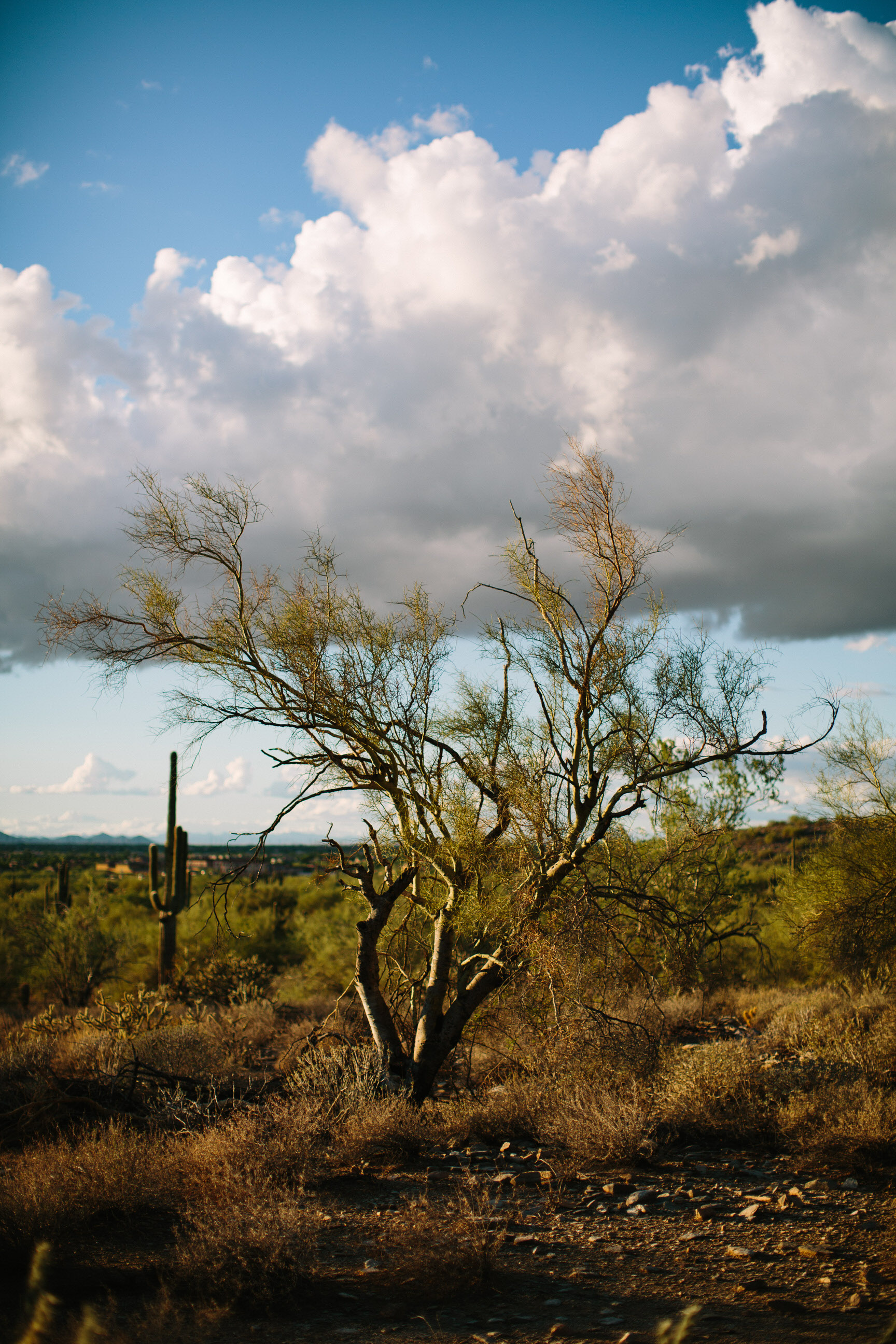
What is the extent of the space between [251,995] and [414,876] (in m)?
10.8

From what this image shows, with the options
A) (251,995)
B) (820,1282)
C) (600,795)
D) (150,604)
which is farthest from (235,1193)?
(251,995)

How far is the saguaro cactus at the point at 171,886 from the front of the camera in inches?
834

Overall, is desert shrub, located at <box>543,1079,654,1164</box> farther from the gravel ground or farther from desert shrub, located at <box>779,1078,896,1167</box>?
desert shrub, located at <box>779,1078,896,1167</box>

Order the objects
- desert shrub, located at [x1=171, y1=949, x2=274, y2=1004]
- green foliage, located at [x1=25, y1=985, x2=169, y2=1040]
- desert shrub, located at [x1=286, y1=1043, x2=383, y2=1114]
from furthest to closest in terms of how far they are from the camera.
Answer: desert shrub, located at [x1=171, y1=949, x2=274, y2=1004], green foliage, located at [x1=25, y1=985, x2=169, y2=1040], desert shrub, located at [x1=286, y1=1043, x2=383, y2=1114]

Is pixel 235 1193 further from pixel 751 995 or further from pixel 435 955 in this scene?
pixel 751 995

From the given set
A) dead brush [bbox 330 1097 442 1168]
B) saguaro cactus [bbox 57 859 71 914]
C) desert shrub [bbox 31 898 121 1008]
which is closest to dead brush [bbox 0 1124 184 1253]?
dead brush [bbox 330 1097 442 1168]

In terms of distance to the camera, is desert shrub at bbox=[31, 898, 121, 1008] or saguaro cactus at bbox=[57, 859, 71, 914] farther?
saguaro cactus at bbox=[57, 859, 71, 914]

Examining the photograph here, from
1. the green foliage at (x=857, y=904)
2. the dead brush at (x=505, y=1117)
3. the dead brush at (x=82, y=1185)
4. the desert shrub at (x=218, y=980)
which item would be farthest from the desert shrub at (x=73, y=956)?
the green foliage at (x=857, y=904)

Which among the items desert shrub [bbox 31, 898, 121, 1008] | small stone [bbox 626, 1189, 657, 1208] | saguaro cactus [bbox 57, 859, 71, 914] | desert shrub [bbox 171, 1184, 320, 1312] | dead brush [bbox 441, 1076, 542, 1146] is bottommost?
desert shrub [bbox 31, 898, 121, 1008]

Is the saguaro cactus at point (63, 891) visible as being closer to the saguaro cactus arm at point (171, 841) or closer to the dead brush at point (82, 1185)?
the saguaro cactus arm at point (171, 841)

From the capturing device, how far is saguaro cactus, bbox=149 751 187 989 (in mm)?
21188

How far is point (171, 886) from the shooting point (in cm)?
2197

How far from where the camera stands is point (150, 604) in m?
9.95

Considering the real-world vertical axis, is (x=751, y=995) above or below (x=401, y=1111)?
below
